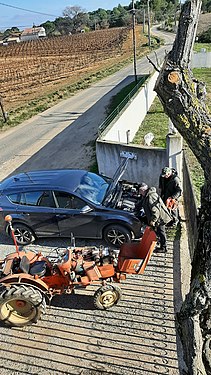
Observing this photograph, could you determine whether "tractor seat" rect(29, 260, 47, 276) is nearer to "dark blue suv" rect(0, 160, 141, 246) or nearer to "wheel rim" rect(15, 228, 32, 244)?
"dark blue suv" rect(0, 160, 141, 246)

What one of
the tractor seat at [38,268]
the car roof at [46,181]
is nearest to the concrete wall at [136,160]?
the car roof at [46,181]

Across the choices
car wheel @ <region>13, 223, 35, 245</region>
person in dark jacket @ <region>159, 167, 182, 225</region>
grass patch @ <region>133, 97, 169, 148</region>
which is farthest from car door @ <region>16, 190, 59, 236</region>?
grass patch @ <region>133, 97, 169, 148</region>

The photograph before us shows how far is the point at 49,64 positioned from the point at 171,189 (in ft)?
139

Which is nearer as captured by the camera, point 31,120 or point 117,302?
point 117,302

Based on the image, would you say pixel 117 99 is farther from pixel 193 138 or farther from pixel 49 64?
pixel 49 64

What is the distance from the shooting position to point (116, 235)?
7.63 m

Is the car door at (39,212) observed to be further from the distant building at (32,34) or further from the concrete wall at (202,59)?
the distant building at (32,34)

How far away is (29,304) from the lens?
568 centimetres

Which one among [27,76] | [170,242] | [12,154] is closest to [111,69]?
[27,76]

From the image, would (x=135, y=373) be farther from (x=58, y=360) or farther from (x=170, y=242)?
(x=170, y=242)

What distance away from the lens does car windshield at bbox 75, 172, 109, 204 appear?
300 inches

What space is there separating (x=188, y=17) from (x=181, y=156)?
7.09m

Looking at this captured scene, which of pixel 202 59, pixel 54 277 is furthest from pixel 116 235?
pixel 202 59

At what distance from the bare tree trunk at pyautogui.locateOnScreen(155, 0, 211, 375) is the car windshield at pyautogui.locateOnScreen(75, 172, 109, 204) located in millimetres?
4688
